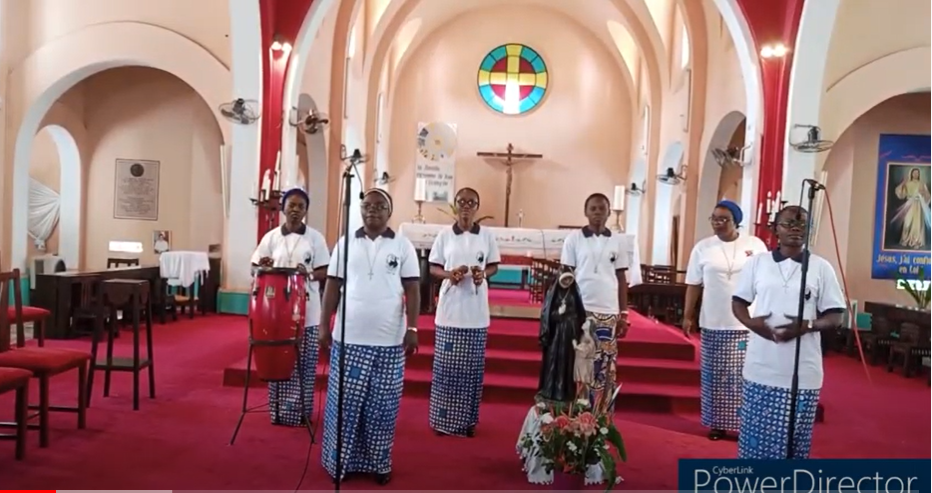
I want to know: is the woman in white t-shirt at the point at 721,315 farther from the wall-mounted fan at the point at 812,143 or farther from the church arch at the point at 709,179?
the church arch at the point at 709,179

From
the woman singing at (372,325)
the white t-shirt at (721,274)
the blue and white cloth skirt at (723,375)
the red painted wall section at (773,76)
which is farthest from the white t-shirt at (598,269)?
the red painted wall section at (773,76)

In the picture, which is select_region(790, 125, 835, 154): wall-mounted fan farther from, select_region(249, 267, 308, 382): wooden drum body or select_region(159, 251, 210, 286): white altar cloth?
select_region(159, 251, 210, 286): white altar cloth

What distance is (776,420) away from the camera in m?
3.18

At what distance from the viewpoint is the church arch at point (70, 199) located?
1149 centimetres

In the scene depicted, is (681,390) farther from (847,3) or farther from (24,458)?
(847,3)

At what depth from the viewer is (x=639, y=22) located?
14.3m

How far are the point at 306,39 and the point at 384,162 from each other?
742cm

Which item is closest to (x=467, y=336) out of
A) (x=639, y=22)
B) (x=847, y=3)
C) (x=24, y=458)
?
(x=24, y=458)

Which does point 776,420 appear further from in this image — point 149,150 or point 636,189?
point 636,189

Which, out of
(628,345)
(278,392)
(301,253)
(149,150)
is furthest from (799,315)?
(149,150)

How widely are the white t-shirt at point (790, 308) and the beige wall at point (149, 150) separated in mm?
9814

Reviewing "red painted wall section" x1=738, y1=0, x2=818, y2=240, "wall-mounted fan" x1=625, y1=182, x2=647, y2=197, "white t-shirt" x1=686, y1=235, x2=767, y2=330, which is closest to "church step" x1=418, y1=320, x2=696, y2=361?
"white t-shirt" x1=686, y1=235, x2=767, y2=330

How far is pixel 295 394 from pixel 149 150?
8572 mm

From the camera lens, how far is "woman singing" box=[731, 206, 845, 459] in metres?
3.13
